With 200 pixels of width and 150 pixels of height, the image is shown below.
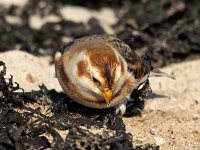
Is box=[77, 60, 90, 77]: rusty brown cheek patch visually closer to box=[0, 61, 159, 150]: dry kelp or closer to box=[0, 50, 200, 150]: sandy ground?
box=[0, 61, 159, 150]: dry kelp

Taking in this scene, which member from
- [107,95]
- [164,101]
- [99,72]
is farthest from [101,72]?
[164,101]

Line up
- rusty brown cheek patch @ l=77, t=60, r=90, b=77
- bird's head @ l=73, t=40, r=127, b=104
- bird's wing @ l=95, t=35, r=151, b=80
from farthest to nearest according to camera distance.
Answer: bird's wing @ l=95, t=35, r=151, b=80 → rusty brown cheek patch @ l=77, t=60, r=90, b=77 → bird's head @ l=73, t=40, r=127, b=104

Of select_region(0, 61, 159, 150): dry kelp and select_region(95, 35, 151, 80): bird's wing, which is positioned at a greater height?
select_region(95, 35, 151, 80): bird's wing

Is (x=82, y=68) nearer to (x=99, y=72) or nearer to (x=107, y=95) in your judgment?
(x=99, y=72)

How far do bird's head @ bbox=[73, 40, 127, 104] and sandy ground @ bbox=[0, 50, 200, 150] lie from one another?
71 centimetres

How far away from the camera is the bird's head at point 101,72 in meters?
4.98

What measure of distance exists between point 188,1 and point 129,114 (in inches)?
137

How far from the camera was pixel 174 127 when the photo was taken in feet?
19.9

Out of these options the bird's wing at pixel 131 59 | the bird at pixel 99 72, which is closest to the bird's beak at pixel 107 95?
Result: the bird at pixel 99 72

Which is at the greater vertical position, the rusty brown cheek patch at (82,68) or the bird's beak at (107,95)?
the rusty brown cheek patch at (82,68)

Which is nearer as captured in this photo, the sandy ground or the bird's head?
the bird's head

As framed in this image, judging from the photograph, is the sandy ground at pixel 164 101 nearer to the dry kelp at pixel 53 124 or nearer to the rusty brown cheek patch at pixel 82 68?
the dry kelp at pixel 53 124

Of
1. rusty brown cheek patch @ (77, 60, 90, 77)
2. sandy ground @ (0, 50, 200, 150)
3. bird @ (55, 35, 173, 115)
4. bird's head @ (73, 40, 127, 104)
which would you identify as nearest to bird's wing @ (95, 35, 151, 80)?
bird @ (55, 35, 173, 115)

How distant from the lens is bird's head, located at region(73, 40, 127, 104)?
16.4 feet
